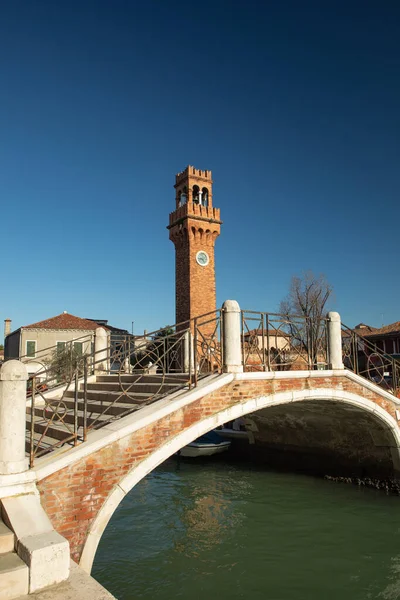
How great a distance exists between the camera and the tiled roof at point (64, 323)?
28422 mm

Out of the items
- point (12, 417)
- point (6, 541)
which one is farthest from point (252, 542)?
point (12, 417)

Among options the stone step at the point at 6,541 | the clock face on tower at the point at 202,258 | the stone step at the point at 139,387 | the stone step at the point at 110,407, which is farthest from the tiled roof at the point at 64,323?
the stone step at the point at 6,541

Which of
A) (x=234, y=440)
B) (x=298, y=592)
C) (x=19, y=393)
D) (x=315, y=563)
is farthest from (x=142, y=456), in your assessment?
(x=234, y=440)

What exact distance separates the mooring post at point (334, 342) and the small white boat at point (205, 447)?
768cm

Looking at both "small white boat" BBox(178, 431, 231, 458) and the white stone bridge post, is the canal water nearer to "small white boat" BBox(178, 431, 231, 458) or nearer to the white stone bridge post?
"small white boat" BBox(178, 431, 231, 458)

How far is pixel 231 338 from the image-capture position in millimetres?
6992

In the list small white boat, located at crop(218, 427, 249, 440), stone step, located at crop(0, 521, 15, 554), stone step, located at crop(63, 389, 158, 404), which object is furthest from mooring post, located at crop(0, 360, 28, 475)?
small white boat, located at crop(218, 427, 249, 440)

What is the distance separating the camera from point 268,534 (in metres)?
8.56

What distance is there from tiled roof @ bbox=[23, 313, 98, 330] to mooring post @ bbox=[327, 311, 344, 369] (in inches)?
889

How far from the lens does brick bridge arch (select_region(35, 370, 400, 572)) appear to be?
4.88 m

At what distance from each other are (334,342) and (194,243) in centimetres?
1747

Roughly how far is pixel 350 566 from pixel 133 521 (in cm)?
431

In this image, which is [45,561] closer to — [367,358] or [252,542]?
[252,542]

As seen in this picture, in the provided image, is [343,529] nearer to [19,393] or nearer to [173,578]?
[173,578]
